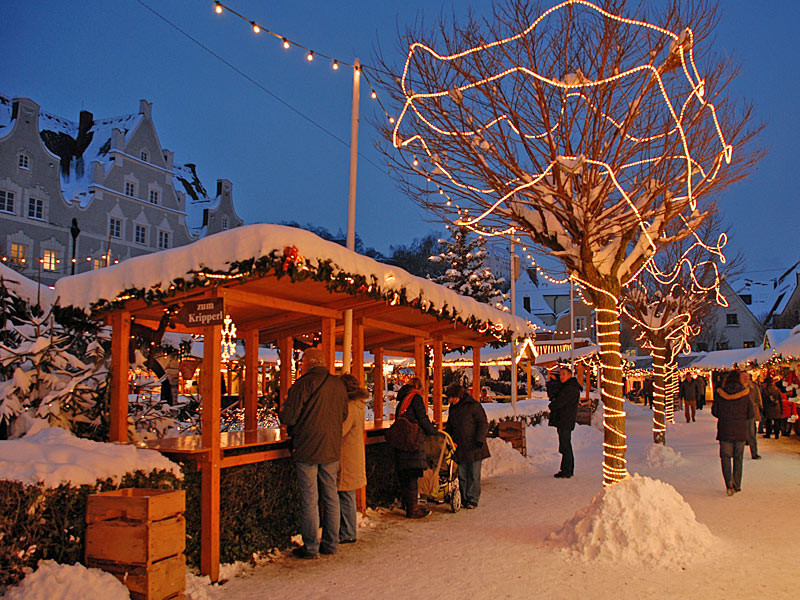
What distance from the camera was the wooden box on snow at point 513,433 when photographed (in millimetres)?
13797

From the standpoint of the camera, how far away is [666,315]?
17266mm

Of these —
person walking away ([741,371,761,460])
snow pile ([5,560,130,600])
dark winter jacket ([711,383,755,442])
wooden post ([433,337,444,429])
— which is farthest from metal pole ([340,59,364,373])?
person walking away ([741,371,761,460])

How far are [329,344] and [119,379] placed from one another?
2.43 meters

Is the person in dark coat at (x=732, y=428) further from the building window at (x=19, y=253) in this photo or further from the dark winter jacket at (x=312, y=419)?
the building window at (x=19, y=253)

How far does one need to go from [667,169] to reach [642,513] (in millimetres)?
4341

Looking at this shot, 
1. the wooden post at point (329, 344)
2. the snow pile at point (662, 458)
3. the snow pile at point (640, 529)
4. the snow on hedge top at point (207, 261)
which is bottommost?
the snow pile at point (662, 458)

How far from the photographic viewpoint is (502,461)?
500 inches

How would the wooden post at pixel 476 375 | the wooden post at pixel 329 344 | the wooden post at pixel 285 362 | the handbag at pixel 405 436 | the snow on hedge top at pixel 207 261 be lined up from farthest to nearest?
1. the wooden post at pixel 476 375
2. the wooden post at pixel 285 362
3. the handbag at pixel 405 436
4. the wooden post at pixel 329 344
5. the snow on hedge top at pixel 207 261

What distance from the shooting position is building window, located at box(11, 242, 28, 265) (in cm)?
3064

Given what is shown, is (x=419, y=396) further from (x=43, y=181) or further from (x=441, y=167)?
(x=43, y=181)

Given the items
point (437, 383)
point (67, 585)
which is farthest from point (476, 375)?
point (67, 585)

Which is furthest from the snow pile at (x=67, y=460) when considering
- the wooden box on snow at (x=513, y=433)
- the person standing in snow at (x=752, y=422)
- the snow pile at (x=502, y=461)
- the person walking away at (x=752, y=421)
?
the wooden box on snow at (x=513, y=433)

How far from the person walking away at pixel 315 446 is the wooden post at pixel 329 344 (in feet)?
3.44

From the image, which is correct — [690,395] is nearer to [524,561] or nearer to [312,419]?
[524,561]
